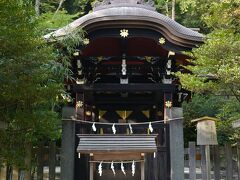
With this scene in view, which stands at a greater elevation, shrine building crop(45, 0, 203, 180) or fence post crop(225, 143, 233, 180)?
shrine building crop(45, 0, 203, 180)

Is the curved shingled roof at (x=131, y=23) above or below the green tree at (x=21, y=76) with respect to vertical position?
above

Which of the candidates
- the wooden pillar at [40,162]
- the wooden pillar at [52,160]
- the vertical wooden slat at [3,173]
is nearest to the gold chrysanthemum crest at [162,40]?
the wooden pillar at [52,160]

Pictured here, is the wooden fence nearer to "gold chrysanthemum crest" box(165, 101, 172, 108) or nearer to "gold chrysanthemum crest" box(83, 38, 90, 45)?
"gold chrysanthemum crest" box(165, 101, 172, 108)

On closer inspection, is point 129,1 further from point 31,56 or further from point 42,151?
point 42,151

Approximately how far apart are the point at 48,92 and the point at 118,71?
2.76m

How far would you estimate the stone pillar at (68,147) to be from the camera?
25.1 ft

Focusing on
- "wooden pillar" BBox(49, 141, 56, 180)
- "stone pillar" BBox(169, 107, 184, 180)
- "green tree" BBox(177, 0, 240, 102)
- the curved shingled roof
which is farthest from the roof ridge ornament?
"wooden pillar" BBox(49, 141, 56, 180)

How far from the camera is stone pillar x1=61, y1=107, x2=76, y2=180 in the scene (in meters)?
7.64

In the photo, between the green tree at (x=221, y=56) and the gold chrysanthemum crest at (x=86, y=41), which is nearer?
the green tree at (x=221, y=56)

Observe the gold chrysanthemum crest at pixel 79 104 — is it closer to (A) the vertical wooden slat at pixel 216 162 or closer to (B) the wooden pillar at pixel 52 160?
(B) the wooden pillar at pixel 52 160

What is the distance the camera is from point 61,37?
6961 millimetres

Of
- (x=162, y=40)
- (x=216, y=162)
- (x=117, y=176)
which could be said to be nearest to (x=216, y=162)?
(x=216, y=162)

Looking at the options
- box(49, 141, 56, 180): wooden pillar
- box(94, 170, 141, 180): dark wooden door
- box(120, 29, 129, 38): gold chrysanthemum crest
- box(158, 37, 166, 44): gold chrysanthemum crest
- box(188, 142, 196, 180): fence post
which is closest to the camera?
box(120, 29, 129, 38): gold chrysanthemum crest

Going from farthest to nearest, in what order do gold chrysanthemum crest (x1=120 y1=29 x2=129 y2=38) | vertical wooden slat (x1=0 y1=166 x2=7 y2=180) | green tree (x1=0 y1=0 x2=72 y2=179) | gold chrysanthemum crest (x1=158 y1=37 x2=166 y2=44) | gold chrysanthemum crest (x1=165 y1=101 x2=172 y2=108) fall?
gold chrysanthemum crest (x1=165 y1=101 x2=172 y2=108), gold chrysanthemum crest (x1=158 y1=37 x2=166 y2=44), gold chrysanthemum crest (x1=120 y1=29 x2=129 y2=38), vertical wooden slat (x1=0 y1=166 x2=7 y2=180), green tree (x1=0 y1=0 x2=72 y2=179)
